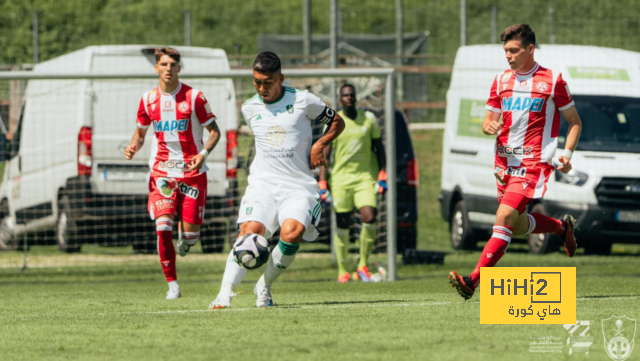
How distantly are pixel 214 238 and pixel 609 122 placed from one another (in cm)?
567

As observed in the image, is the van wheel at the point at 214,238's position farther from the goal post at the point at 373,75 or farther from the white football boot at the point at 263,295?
the white football boot at the point at 263,295

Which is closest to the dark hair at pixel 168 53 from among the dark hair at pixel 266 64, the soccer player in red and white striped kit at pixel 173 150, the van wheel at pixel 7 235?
the soccer player in red and white striped kit at pixel 173 150

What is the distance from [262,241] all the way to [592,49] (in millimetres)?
9055

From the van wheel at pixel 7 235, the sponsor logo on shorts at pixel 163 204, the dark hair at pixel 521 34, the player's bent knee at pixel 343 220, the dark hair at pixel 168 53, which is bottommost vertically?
the van wheel at pixel 7 235

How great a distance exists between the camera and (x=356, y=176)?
38.8ft

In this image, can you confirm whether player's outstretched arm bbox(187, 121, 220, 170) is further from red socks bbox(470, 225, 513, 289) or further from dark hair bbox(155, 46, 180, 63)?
red socks bbox(470, 225, 513, 289)

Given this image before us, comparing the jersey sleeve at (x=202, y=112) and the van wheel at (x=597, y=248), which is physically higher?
the jersey sleeve at (x=202, y=112)

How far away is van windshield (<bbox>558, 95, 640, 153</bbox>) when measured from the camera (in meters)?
14.4

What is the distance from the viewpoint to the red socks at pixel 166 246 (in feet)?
31.1

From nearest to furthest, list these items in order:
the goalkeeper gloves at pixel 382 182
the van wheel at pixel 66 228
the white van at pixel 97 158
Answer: the goalkeeper gloves at pixel 382 182 < the white van at pixel 97 158 < the van wheel at pixel 66 228

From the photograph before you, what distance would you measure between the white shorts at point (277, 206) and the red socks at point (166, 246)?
6.05ft

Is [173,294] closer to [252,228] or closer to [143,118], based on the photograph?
[143,118]

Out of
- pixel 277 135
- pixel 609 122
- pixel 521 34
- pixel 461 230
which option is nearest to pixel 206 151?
pixel 277 135

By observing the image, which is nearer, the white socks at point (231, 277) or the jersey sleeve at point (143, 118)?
the white socks at point (231, 277)
